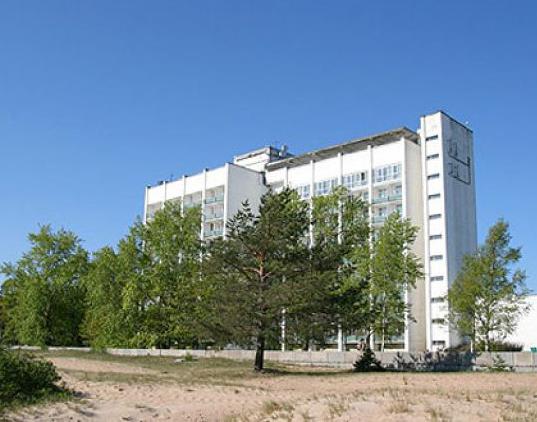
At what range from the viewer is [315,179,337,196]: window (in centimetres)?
8744

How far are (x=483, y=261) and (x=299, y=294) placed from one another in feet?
61.5

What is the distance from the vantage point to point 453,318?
46625 mm

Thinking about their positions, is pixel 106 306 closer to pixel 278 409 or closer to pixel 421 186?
pixel 421 186

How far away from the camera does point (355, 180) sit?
85.4m

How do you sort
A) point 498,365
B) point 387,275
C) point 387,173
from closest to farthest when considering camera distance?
point 498,365 → point 387,275 → point 387,173

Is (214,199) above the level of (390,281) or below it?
above

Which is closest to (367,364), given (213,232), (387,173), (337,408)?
(337,408)

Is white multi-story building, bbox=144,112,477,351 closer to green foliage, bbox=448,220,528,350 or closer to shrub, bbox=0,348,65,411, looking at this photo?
green foliage, bbox=448,220,528,350

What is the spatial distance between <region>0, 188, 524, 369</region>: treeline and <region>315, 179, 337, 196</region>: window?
2308 centimetres

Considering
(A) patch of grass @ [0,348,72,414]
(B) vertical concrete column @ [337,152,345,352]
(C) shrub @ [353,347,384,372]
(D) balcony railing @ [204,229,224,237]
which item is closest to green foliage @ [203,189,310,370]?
(C) shrub @ [353,347,384,372]

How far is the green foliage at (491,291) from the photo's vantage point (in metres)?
44.4

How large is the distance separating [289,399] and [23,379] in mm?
9059

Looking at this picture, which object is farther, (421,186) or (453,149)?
(453,149)

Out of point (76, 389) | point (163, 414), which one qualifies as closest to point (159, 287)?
point (76, 389)
